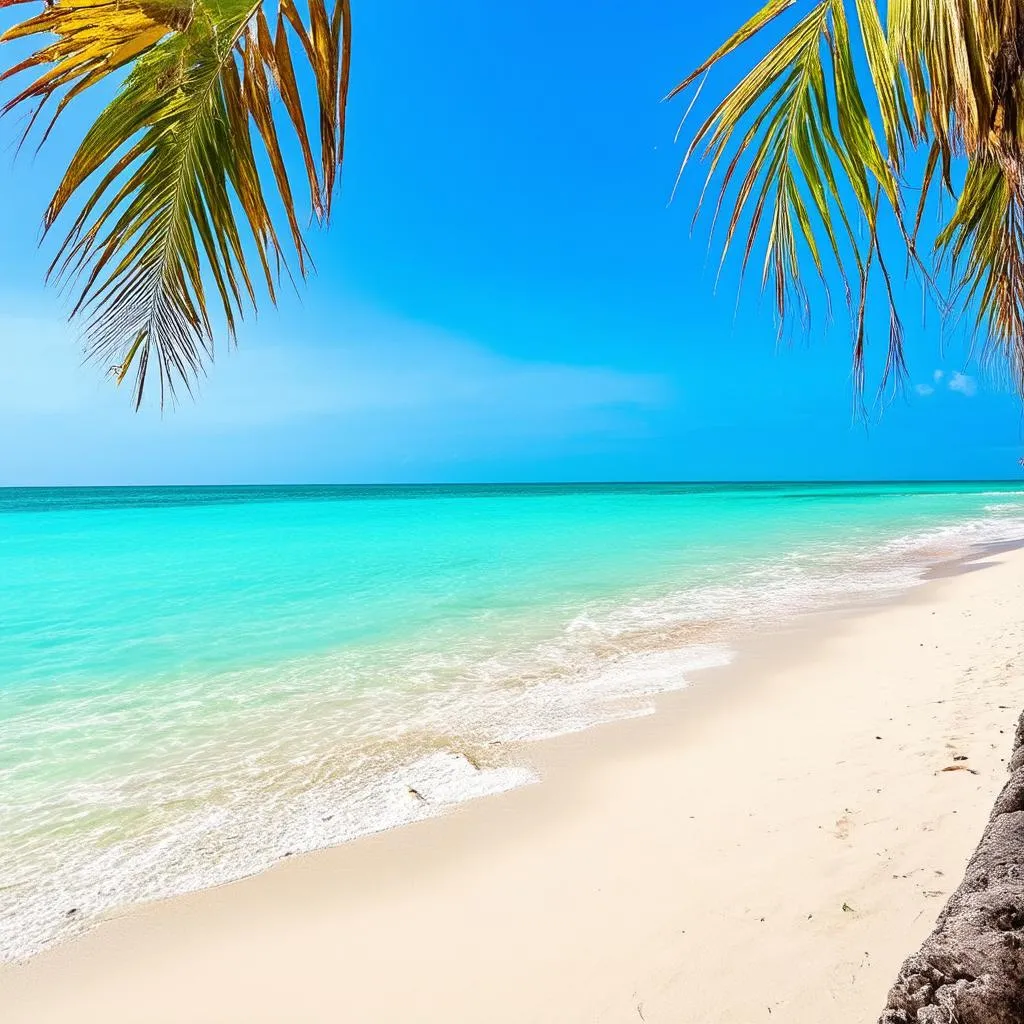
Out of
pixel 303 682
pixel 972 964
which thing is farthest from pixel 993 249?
pixel 303 682

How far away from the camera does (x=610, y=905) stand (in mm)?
2531

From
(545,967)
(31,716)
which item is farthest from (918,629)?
(31,716)

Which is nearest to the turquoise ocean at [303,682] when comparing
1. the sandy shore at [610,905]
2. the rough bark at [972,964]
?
the sandy shore at [610,905]

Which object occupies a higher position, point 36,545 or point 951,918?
point 951,918

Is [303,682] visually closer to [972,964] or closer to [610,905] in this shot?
[610,905]

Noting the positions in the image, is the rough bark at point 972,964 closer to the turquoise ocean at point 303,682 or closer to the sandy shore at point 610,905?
the sandy shore at point 610,905

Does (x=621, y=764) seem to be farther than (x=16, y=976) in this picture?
Yes

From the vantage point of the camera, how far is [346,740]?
459 cm

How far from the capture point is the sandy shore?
2115 millimetres

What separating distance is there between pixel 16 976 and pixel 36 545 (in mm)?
23434

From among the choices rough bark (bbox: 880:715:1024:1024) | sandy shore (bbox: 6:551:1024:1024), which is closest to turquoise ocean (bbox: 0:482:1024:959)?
sandy shore (bbox: 6:551:1024:1024)

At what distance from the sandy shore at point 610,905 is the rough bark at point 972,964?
1321 millimetres

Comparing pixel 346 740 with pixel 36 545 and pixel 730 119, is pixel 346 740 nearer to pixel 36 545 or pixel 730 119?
pixel 730 119

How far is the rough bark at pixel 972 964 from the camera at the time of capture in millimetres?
757
